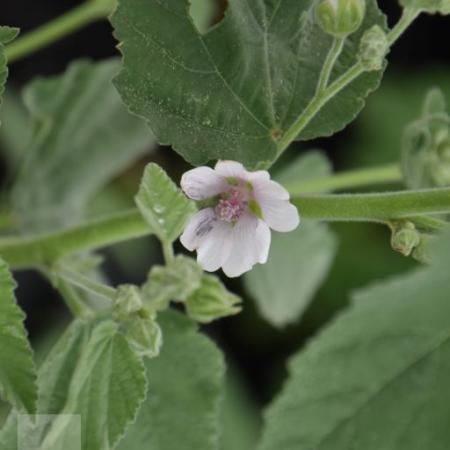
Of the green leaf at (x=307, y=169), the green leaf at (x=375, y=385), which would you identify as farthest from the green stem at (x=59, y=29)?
the green leaf at (x=375, y=385)

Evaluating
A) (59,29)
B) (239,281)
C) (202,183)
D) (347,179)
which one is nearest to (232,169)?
(202,183)

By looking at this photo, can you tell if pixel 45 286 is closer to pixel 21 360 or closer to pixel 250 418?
pixel 250 418

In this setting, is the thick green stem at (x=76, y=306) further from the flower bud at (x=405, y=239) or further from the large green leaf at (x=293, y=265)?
Answer: the large green leaf at (x=293, y=265)

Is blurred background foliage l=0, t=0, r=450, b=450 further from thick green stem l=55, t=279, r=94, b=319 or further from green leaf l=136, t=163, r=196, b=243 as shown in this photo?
green leaf l=136, t=163, r=196, b=243

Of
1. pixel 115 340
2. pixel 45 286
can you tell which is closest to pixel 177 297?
pixel 115 340

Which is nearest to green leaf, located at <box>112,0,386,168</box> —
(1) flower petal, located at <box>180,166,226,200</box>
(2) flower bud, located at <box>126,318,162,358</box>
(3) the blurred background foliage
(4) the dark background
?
(1) flower petal, located at <box>180,166,226,200</box>

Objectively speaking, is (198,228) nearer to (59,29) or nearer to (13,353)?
(13,353)
